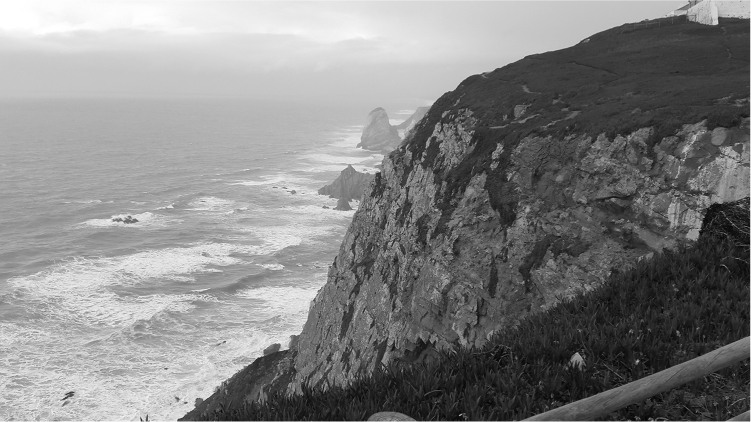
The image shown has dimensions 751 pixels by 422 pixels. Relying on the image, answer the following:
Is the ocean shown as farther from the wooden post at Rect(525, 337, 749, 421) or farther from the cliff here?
the wooden post at Rect(525, 337, 749, 421)

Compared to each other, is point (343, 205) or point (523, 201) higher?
point (523, 201)

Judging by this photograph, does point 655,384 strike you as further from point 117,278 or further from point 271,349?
point 117,278

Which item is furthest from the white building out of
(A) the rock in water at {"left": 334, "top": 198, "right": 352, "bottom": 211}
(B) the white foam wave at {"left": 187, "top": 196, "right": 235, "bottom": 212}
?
(B) the white foam wave at {"left": 187, "top": 196, "right": 235, "bottom": 212}

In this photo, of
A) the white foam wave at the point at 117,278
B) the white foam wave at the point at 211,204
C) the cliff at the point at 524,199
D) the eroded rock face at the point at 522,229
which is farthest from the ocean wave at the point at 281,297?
the white foam wave at the point at 211,204

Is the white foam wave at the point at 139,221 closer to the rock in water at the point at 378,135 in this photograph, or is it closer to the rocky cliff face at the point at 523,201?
the rocky cliff face at the point at 523,201

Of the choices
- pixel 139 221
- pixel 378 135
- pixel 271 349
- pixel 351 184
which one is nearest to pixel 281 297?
pixel 271 349


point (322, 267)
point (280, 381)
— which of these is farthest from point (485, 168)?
point (322, 267)

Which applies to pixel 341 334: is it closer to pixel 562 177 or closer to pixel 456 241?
pixel 456 241
